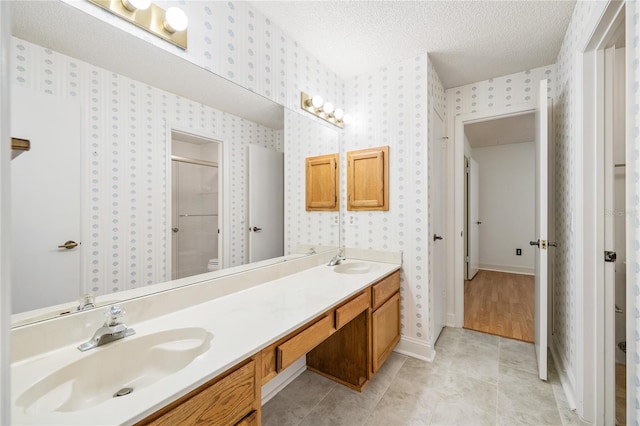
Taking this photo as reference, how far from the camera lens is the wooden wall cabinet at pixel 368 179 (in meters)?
2.36

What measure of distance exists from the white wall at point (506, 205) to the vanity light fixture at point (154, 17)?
17.5 feet

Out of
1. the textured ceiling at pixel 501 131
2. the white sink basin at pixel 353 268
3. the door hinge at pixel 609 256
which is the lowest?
the white sink basin at pixel 353 268

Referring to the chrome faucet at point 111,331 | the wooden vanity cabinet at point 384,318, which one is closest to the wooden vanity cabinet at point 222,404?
the chrome faucet at point 111,331

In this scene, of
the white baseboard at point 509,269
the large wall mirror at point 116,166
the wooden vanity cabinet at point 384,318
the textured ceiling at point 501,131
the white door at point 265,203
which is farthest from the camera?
the white baseboard at point 509,269

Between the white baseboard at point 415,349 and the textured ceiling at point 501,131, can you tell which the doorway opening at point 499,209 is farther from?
the white baseboard at point 415,349

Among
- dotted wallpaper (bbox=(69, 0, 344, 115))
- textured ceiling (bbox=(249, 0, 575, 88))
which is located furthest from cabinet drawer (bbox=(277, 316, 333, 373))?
textured ceiling (bbox=(249, 0, 575, 88))

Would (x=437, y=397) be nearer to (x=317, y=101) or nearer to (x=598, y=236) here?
(x=598, y=236)

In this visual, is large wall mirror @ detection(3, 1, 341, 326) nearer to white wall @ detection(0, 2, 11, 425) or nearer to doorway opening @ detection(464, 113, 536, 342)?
white wall @ detection(0, 2, 11, 425)

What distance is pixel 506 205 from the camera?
5.09m

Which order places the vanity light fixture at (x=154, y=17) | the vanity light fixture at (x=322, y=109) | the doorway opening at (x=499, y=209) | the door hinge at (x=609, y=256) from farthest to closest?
the doorway opening at (x=499, y=209) < the vanity light fixture at (x=322, y=109) < the door hinge at (x=609, y=256) < the vanity light fixture at (x=154, y=17)

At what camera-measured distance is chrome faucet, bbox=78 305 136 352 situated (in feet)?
3.08

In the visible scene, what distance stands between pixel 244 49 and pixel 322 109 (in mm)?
794

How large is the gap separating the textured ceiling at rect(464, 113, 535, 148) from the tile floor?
2.78m

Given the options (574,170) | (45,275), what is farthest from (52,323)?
(574,170)
